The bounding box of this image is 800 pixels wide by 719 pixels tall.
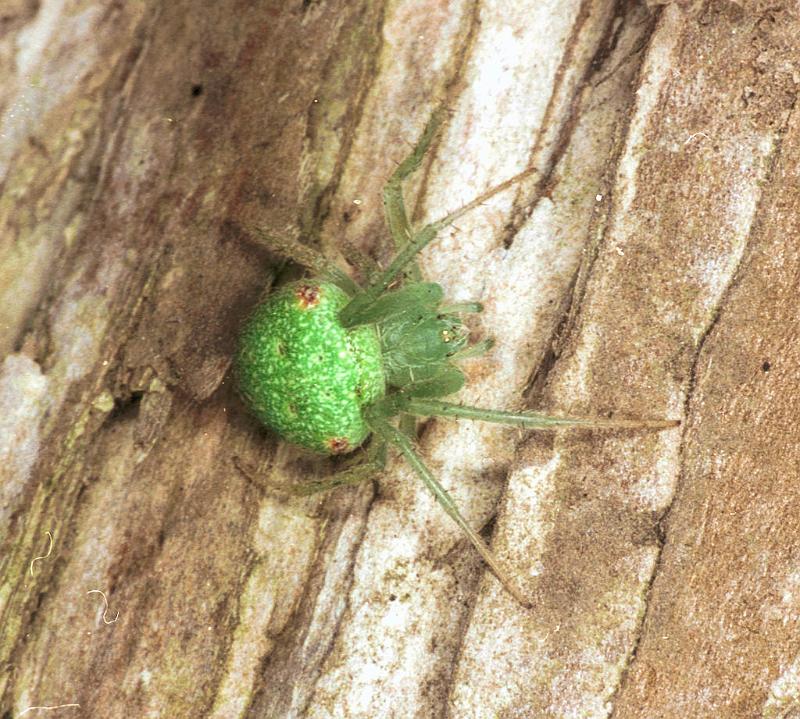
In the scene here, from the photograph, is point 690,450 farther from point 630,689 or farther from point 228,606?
point 228,606

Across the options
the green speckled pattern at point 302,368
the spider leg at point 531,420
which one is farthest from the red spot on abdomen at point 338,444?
the spider leg at point 531,420

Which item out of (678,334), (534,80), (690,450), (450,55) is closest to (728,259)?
(678,334)

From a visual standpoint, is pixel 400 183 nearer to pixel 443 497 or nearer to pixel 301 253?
pixel 301 253

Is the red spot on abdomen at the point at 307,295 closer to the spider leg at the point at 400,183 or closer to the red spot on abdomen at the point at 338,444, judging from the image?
the spider leg at the point at 400,183

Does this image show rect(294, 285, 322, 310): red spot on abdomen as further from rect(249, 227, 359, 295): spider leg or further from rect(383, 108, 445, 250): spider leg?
rect(383, 108, 445, 250): spider leg

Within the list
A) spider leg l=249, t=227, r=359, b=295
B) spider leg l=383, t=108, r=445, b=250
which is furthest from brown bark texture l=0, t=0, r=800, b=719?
spider leg l=383, t=108, r=445, b=250

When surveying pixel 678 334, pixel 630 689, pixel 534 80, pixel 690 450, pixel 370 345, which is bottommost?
pixel 630 689
